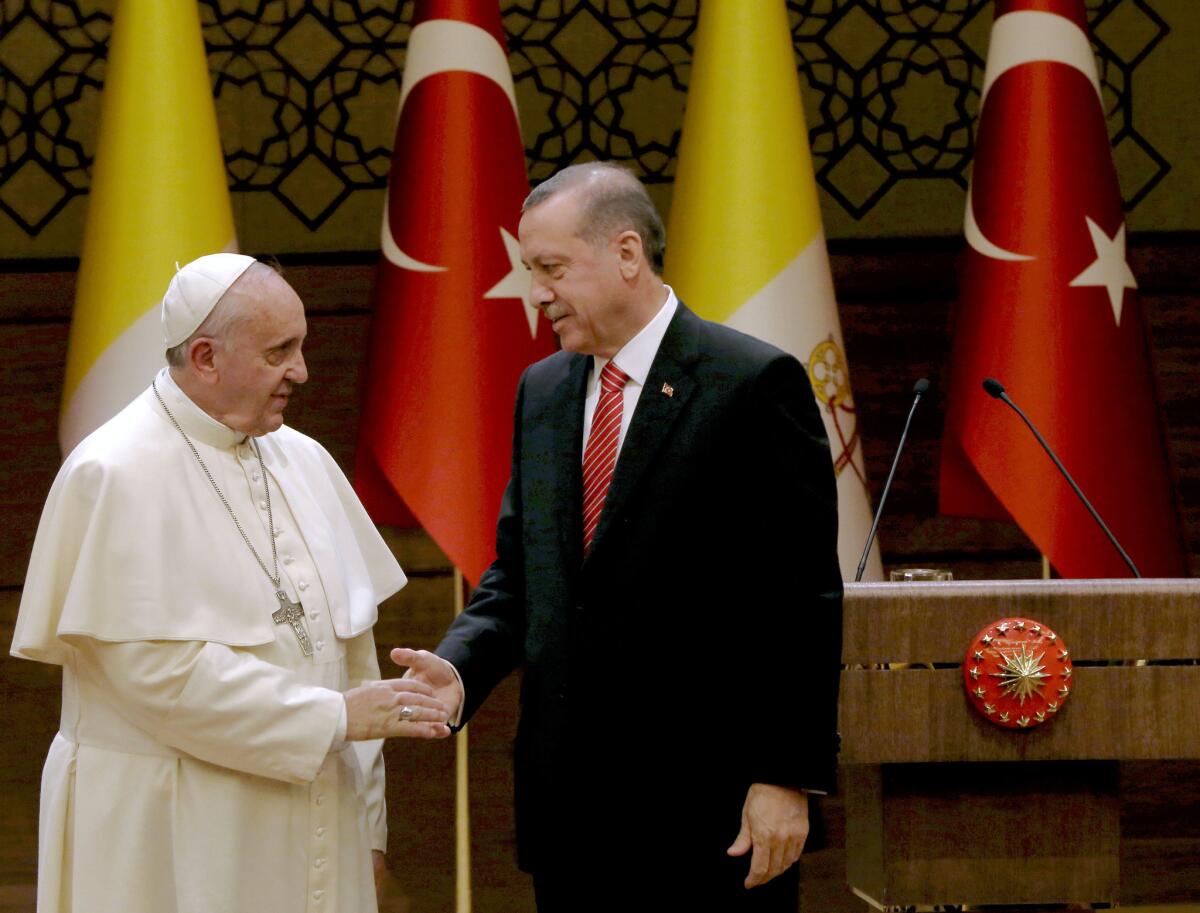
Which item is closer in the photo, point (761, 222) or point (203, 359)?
point (203, 359)

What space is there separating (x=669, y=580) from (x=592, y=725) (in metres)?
0.23

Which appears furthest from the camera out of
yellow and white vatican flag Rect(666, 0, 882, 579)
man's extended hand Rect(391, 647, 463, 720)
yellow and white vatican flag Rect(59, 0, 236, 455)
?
yellow and white vatican flag Rect(666, 0, 882, 579)

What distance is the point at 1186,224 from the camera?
4.19 metres

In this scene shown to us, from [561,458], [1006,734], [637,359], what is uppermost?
[637,359]

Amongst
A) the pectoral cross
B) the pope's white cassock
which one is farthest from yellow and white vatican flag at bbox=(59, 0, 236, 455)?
the pectoral cross

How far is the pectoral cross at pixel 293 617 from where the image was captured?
199cm

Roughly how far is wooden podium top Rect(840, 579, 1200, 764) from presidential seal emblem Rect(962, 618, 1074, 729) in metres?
0.02

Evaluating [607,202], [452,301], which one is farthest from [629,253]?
[452,301]

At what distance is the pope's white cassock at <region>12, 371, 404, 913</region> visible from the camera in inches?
73.4

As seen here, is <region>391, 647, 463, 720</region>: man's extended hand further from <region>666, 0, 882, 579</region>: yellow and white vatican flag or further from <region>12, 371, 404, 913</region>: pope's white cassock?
<region>666, 0, 882, 579</region>: yellow and white vatican flag

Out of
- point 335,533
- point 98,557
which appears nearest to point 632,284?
point 335,533

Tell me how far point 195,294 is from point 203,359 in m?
0.09

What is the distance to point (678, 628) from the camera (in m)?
1.87

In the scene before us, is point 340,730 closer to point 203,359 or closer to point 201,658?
point 201,658
